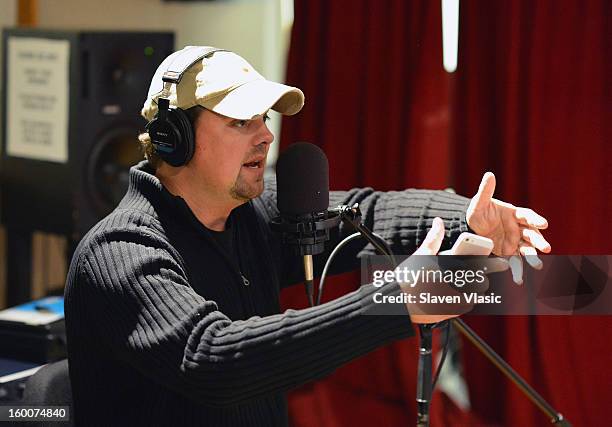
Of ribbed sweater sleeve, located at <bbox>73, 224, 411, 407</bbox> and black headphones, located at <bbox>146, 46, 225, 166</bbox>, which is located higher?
black headphones, located at <bbox>146, 46, 225, 166</bbox>

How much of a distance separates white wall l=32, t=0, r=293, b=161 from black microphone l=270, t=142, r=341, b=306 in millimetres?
2000

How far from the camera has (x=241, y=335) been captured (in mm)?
1581

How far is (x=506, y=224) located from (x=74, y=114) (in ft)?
7.14

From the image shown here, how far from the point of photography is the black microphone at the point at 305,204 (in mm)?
1889

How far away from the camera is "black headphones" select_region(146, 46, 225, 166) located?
1.92m

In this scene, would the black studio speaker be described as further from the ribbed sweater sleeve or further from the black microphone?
the ribbed sweater sleeve

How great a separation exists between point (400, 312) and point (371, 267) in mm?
257

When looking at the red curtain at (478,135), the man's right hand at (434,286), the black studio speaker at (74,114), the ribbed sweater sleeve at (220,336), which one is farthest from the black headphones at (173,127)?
the black studio speaker at (74,114)

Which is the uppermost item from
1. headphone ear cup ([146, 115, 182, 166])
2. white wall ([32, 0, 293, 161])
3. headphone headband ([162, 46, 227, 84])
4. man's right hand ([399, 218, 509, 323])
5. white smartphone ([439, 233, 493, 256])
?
white wall ([32, 0, 293, 161])

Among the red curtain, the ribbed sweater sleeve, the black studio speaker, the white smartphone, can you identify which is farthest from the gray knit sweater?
the black studio speaker

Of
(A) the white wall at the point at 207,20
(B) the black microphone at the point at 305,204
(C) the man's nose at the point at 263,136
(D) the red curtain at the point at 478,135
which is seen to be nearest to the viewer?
(B) the black microphone at the point at 305,204

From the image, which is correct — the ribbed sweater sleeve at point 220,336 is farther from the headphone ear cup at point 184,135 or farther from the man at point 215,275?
the headphone ear cup at point 184,135

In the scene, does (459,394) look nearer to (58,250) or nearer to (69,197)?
(69,197)

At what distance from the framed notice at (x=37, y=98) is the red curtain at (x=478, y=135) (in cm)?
91
